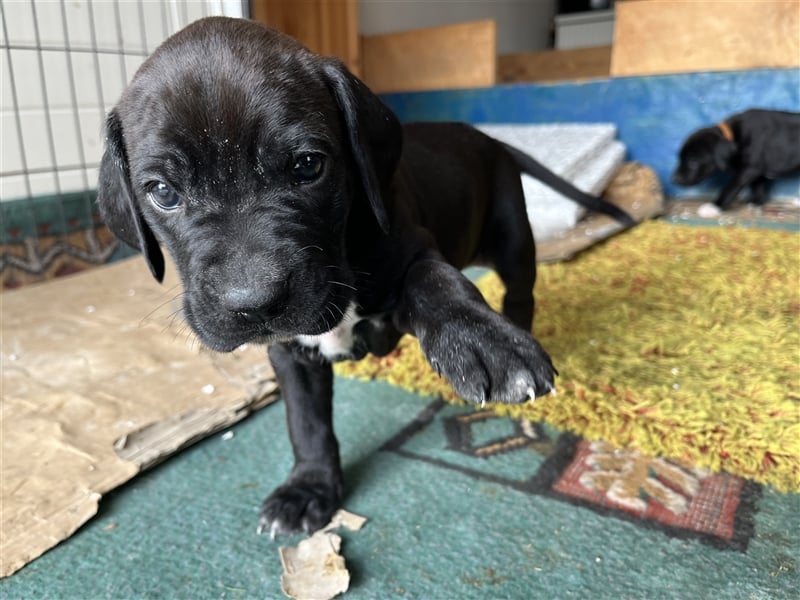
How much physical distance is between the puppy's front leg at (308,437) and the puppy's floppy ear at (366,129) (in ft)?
1.38

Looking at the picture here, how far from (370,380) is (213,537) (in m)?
0.84

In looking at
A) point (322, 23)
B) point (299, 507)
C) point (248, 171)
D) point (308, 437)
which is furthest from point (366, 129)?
point (322, 23)

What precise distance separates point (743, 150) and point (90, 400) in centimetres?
421

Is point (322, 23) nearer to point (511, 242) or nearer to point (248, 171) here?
point (511, 242)

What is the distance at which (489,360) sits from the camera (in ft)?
3.58

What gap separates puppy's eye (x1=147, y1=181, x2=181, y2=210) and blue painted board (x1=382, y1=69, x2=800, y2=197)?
14.2 ft

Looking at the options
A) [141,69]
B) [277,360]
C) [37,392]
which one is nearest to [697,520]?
[277,360]

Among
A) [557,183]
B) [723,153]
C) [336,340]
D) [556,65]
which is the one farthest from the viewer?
[556,65]

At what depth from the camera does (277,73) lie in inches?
46.2

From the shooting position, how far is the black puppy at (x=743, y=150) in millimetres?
4293

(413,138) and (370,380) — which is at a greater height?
(413,138)

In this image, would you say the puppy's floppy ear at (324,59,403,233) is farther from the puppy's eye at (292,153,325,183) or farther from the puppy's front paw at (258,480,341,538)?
the puppy's front paw at (258,480,341,538)

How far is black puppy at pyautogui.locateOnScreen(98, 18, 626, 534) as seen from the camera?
1.07m

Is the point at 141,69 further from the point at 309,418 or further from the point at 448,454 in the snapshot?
the point at 448,454
